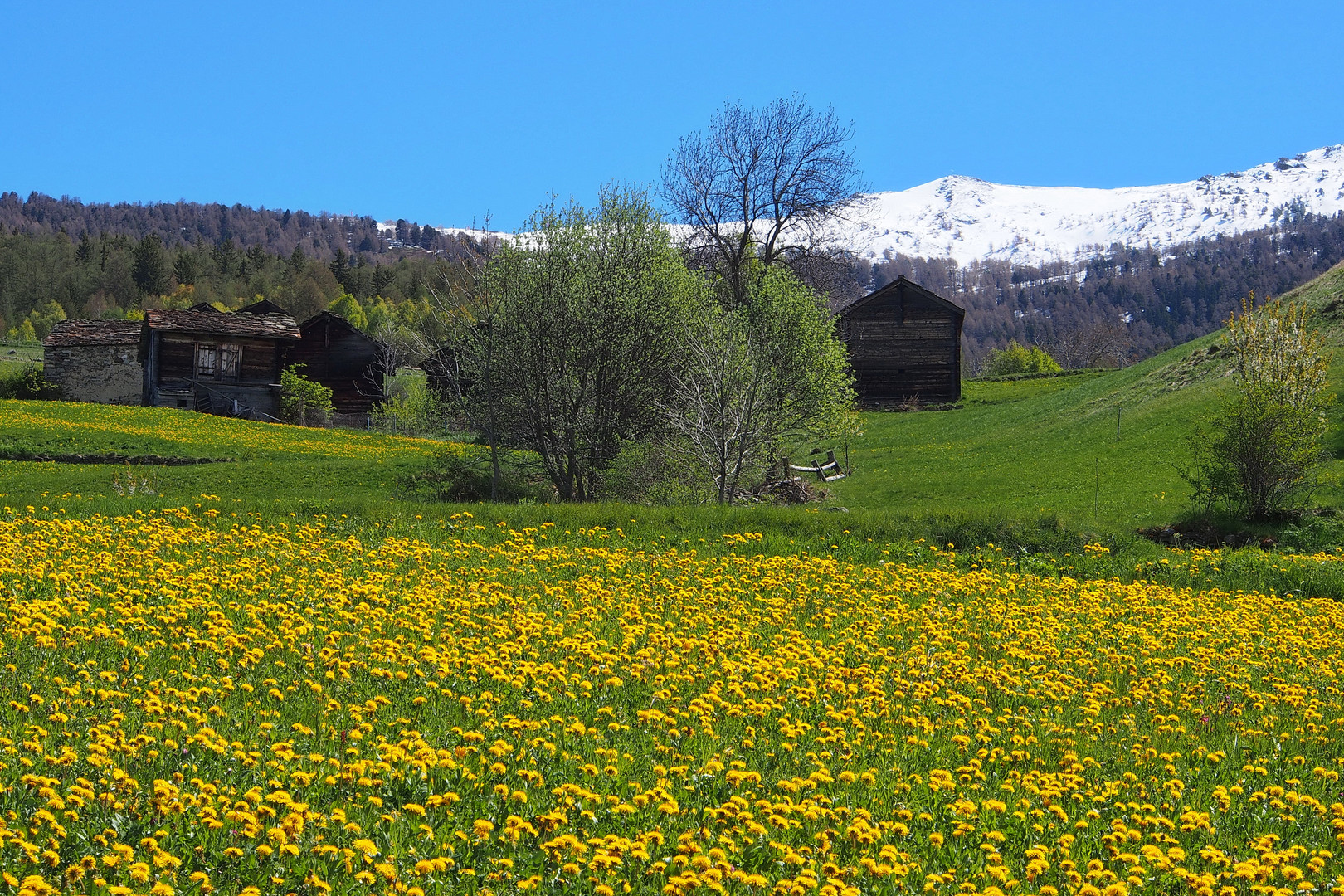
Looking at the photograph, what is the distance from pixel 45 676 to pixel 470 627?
11.4 feet

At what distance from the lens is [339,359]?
216 feet

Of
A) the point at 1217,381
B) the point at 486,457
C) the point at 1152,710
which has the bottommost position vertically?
the point at 1152,710

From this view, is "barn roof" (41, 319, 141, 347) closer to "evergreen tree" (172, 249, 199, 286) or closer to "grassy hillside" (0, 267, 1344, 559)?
"grassy hillside" (0, 267, 1344, 559)

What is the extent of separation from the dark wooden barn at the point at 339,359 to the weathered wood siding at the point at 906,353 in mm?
31142

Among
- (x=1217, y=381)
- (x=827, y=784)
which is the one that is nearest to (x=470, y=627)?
(x=827, y=784)

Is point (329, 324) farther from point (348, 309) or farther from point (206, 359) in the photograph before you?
point (348, 309)

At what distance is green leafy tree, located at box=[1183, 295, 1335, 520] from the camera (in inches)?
933

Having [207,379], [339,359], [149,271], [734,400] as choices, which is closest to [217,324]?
[207,379]

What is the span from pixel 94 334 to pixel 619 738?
67149 mm

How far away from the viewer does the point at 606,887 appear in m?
4.33

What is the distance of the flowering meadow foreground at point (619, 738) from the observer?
4871mm

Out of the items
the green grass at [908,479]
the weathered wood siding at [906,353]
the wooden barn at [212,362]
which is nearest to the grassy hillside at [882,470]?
the green grass at [908,479]

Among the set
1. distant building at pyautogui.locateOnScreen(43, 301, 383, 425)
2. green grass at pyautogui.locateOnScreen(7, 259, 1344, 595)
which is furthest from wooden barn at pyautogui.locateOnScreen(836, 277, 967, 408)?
distant building at pyautogui.locateOnScreen(43, 301, 383, 425)

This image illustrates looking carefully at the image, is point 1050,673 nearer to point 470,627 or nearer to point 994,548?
point 470,627
